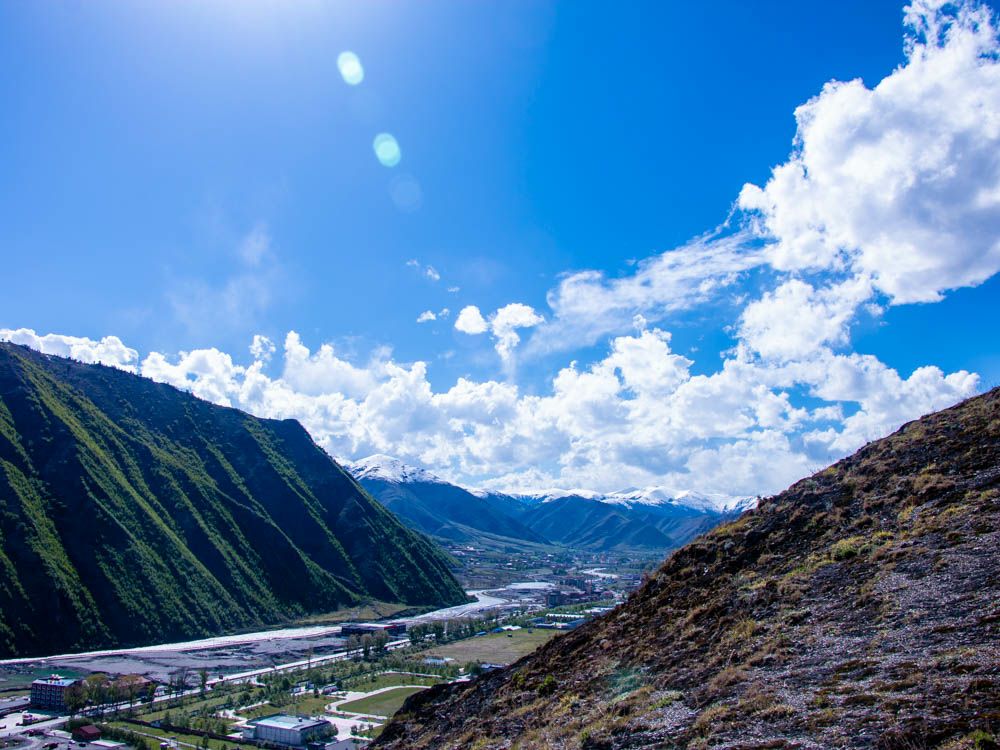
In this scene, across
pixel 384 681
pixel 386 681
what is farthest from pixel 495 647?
pixel 384 681

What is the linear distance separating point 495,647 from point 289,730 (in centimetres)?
6378

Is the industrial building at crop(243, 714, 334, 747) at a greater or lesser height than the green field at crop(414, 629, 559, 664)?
greater

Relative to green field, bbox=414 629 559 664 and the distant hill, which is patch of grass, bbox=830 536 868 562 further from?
the distant hill

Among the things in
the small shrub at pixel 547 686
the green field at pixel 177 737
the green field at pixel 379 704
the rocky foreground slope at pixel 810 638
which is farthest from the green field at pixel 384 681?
the small shrub at pixel 547 686

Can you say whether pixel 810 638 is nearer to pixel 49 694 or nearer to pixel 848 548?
pixel 848 548

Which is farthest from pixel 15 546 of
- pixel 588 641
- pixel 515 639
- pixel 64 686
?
pixel 588 641

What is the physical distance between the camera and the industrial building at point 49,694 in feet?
272

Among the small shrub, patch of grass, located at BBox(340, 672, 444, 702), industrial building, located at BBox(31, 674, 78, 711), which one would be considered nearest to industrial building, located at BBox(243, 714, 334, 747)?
patch of grass, located at BBox(340, 672, 444, 702)

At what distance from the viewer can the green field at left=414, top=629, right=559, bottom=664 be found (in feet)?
375

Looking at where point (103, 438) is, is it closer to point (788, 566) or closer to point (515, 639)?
point (515, 639)

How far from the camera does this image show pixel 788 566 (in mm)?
17250

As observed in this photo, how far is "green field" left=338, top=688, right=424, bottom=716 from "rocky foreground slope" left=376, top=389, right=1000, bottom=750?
2931 inches

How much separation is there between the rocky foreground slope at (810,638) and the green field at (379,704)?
→ 7446cm

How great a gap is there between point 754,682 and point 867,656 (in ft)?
6.87
